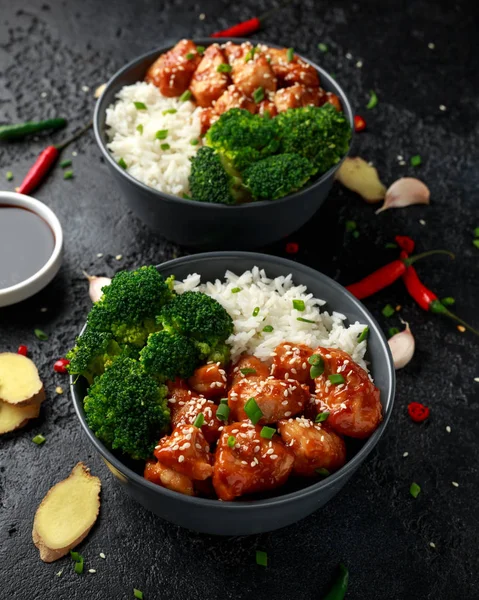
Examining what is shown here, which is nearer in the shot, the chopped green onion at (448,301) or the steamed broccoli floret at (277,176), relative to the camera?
the steamed broccoli floret at (277,176)

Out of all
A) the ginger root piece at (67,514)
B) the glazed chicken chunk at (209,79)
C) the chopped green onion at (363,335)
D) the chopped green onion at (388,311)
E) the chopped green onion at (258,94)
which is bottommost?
the chopped green onion at (388,311)

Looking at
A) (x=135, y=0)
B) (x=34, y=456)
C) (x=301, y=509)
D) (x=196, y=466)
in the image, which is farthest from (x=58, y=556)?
(x=135, y=0)

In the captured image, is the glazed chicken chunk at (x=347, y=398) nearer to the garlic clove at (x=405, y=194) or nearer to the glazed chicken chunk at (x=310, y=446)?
the glazed chicken chunk at (x=310, y=446)

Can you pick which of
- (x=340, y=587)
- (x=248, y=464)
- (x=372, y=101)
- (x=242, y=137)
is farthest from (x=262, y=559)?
(x=372, y=101)

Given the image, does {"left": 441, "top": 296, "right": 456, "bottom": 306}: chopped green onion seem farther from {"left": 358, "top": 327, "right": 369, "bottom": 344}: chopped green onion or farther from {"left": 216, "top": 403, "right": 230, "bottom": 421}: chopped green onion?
{"left": 216, "top": 403, "right": 230, "bottom": 421}: chopped green onion

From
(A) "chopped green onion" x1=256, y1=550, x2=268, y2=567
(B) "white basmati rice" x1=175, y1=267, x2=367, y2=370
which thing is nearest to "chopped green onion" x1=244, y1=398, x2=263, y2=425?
(B) "white basmati rice" x1=175, y1=267, x2=367, y2=370

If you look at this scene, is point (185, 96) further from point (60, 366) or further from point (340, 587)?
point (340, 587)

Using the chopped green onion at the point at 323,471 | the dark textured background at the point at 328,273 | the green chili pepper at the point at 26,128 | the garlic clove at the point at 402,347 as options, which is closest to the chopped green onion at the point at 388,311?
the dark textured background at the point at 328,273

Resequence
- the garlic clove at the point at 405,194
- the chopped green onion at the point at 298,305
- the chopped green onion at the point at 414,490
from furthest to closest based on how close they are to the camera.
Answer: the garlic clove at the point at 405,194
the chopped green onion at the point at 414,490
the chopped green onion at the point at 298,305
